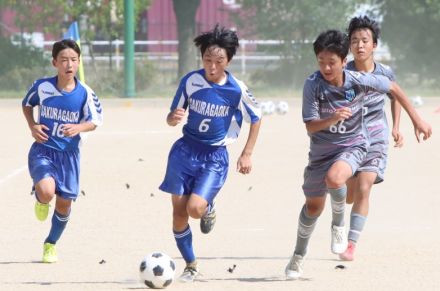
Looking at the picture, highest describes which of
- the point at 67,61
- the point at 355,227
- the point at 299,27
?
the point at 67,61

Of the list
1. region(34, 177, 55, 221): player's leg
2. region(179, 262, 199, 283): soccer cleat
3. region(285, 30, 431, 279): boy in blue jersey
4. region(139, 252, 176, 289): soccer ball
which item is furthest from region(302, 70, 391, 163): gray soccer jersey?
region(34, 177, 55, 221): player's leg

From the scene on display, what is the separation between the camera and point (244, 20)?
37656 mm

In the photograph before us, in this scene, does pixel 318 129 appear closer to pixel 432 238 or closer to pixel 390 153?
pixel 432 238

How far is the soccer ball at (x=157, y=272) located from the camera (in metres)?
8.73

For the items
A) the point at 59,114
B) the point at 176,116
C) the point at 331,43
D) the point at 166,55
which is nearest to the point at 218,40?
the point at 176,116

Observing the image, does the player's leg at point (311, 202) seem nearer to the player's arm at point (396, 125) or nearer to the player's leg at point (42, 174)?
the player's arm at point (396, 125)

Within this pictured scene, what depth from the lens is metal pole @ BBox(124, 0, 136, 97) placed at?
31.2 metres

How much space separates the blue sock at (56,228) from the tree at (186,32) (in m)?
25.0

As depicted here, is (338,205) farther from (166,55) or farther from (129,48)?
(166,55)

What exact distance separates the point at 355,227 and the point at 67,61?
2528mm

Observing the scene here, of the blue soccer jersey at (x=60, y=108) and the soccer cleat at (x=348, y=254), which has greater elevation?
the blue soccer jersey at (x=60, y=108)

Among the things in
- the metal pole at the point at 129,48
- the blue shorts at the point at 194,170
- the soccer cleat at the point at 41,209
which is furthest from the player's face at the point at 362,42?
the metal pole at the point at 129,48

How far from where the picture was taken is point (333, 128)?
9477 mm

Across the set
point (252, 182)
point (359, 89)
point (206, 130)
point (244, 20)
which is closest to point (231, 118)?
point (206, 130)
